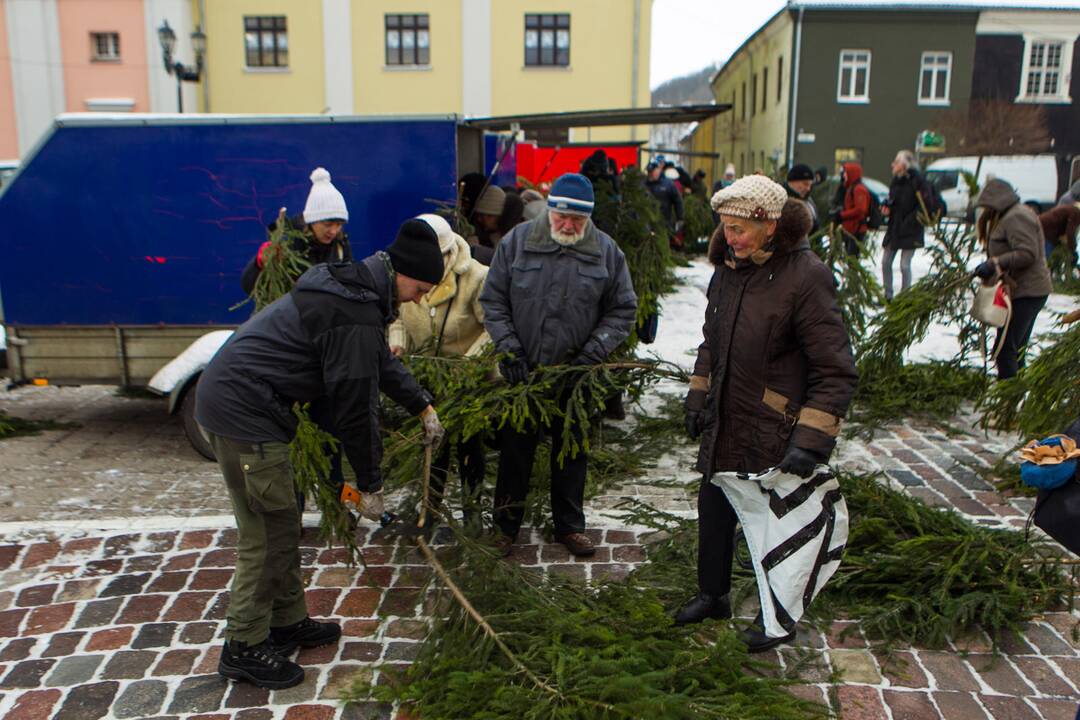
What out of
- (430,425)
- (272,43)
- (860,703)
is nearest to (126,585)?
(430,425)

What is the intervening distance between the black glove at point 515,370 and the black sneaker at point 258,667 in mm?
1647

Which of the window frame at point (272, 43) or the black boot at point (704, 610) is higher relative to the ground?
the window frame at point (272, 43)

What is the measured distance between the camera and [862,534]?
4520 mm

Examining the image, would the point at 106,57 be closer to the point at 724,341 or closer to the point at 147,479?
the point at 147,479

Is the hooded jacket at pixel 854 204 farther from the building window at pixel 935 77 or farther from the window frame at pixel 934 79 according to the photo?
the building window at pixel 935 77

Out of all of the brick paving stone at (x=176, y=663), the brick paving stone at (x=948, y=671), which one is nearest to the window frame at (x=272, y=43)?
the brick paving stone at (x=176, y=663)

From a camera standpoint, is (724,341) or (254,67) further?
(254,67)

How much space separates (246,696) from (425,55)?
2903 centimetres

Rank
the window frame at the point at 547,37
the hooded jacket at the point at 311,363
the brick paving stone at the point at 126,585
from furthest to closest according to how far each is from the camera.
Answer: the window frame at the point at 547,37, the brick paving stone at the point at 126,585, the hooded jacket at the point at 311,363

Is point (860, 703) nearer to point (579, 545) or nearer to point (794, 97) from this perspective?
point (579, 545)

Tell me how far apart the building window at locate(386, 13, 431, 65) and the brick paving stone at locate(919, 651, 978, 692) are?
94.9 ft

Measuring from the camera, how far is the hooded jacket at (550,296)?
4605 millimetres

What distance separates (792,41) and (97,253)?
35.1m

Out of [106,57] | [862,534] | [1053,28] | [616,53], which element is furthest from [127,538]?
[1053,28]
